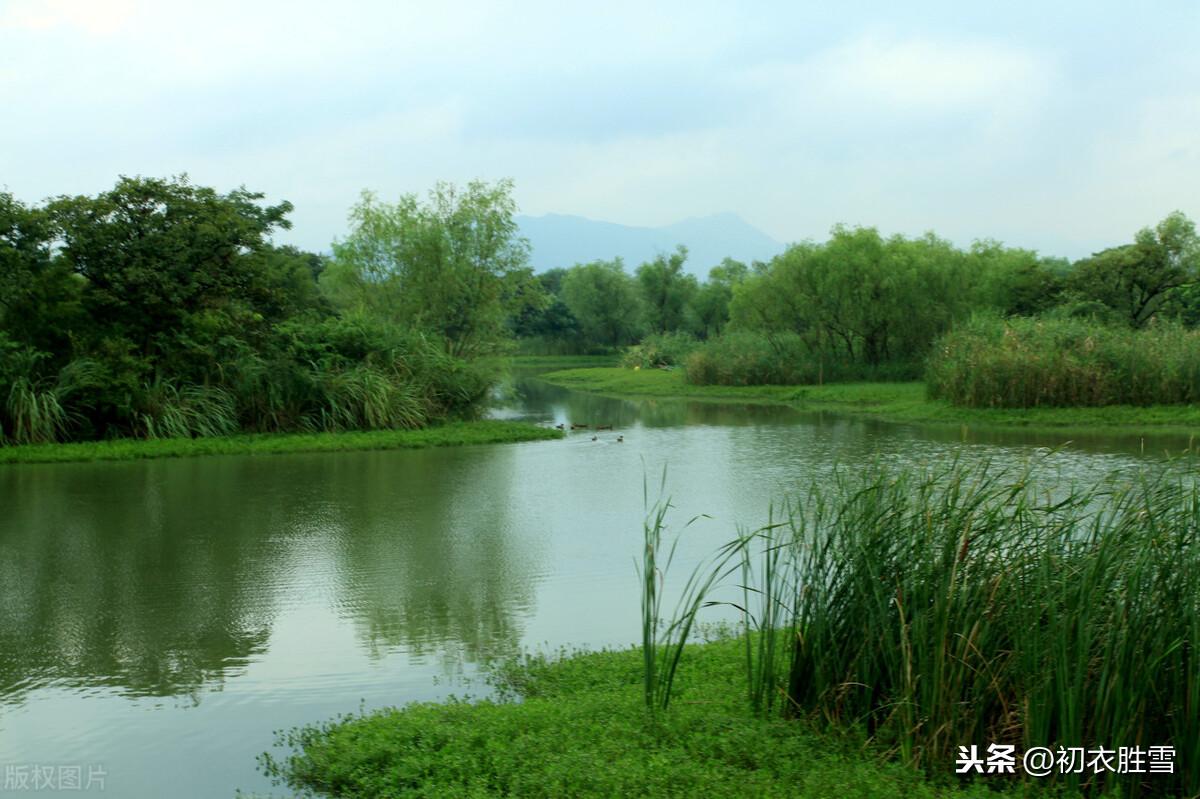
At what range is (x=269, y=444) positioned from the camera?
17.7 metres

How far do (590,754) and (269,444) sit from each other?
1420 centimetres

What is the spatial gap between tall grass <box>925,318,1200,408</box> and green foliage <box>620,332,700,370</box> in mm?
21296

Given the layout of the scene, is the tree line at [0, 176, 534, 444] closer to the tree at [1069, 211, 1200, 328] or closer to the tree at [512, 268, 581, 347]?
the tree at [1069, 211, 1200, 328]

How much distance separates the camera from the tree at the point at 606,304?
62.9 meters

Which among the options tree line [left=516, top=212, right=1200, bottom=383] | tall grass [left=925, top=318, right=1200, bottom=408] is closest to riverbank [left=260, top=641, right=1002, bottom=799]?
tall grass [left=925, top=318, right=1200, bottom=408]

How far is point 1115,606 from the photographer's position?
4.38 m

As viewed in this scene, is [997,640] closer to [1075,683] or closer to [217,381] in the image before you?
[1075,683]

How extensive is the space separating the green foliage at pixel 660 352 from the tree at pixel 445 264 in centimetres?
1828

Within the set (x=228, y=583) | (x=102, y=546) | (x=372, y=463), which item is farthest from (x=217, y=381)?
(x=228, y=583)

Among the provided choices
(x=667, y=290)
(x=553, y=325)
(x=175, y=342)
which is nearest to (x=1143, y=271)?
(x=175, y=342)

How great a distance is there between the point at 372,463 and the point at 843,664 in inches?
490

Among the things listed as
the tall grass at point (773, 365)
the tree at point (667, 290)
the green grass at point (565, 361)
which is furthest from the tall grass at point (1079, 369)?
the tree at point (667, 290)

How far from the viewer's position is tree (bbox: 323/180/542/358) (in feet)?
85.1

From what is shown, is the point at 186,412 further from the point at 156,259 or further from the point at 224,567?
the point at 224,567
